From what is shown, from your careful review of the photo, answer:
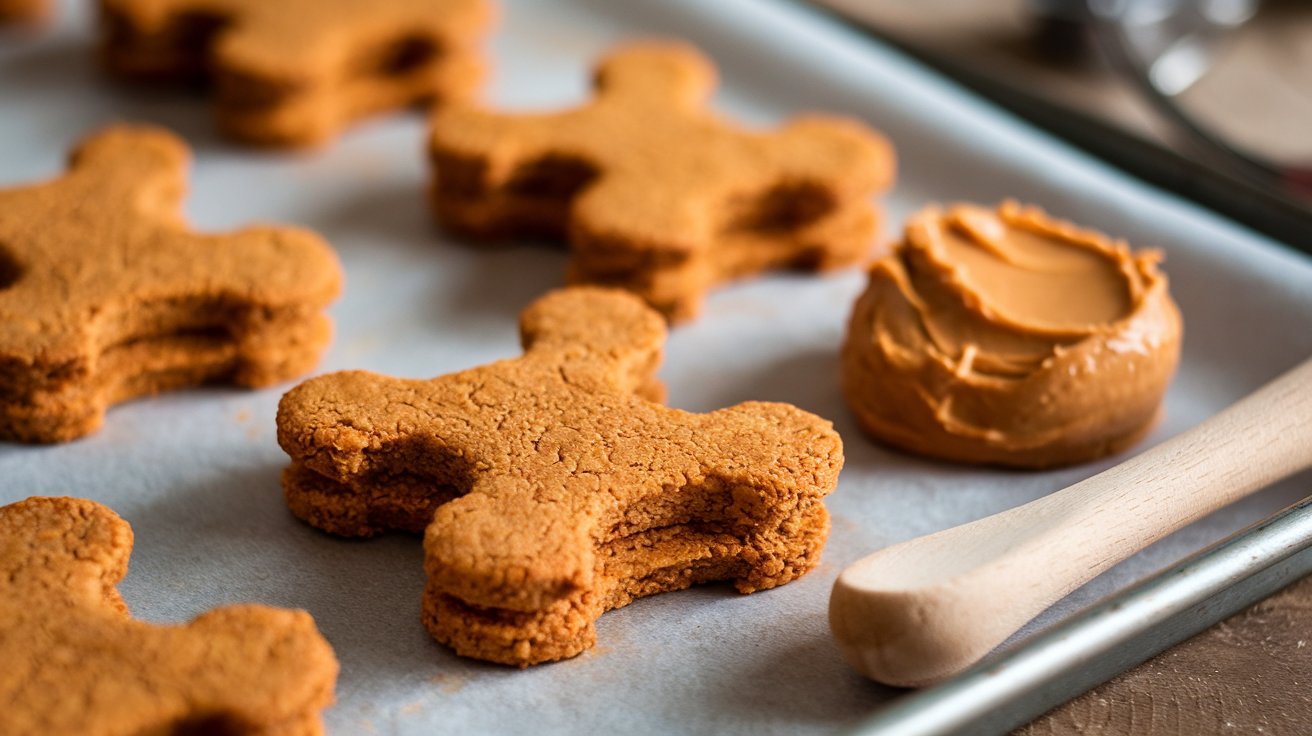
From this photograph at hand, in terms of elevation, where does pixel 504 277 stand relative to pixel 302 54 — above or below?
below

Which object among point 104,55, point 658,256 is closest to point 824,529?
point 658,256

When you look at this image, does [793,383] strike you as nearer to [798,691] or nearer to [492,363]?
[492,363]

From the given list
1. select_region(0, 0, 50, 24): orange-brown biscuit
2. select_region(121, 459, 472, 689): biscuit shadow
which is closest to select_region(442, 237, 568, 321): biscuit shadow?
select_region(121, 459, 472, 689): biscuit shadow

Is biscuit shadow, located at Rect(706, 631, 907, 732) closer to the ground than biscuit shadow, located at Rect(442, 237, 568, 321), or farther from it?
closer to the ground

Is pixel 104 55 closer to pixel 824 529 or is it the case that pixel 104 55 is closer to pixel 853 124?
pixel 853 124

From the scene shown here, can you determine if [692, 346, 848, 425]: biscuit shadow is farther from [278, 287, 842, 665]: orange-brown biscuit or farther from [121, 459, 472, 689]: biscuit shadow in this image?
[121, 459, 472, 689]: biscuit shadow

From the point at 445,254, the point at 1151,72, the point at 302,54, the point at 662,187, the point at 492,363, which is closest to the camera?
the point at 492,363

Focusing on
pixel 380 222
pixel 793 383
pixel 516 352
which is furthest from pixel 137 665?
pixel 380 222
